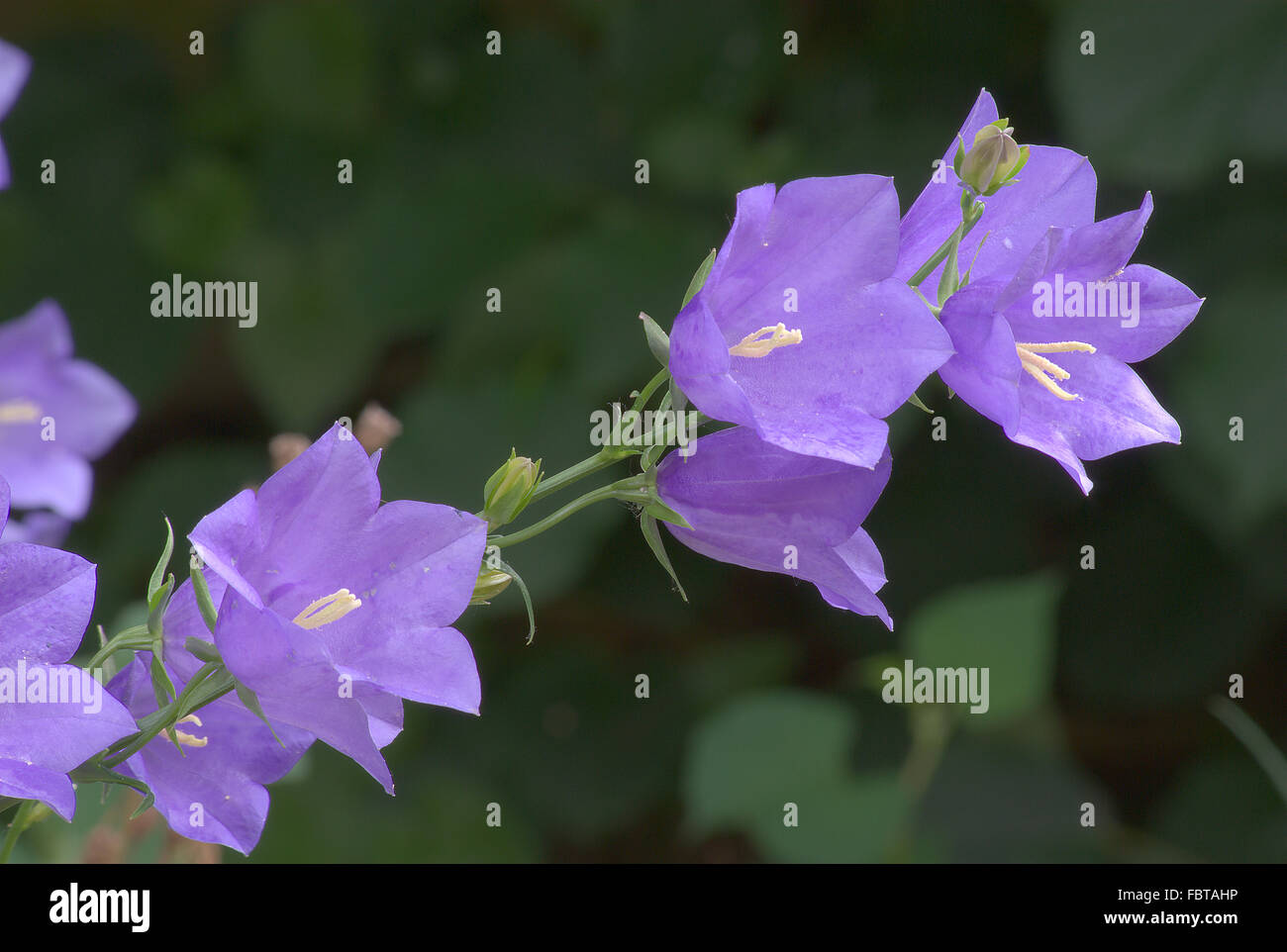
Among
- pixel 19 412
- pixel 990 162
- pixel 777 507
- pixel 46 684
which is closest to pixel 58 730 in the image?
pixel 46 684

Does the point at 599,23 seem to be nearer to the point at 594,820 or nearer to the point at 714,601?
the point at 714,601

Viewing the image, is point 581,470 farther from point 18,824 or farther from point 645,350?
point 645,350

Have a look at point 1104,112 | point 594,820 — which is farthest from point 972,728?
point 1104,112

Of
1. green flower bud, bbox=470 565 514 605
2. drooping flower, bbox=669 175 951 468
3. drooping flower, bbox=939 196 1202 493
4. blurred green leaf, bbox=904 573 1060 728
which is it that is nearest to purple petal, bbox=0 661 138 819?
green flower bud, bbox=470 565 514 605

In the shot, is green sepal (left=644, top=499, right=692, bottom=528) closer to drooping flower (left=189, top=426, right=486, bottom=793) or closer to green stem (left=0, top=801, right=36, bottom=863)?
drooping flower (left=189, top=426, right=486, bottom=793)
